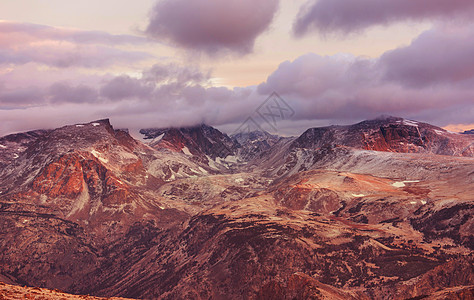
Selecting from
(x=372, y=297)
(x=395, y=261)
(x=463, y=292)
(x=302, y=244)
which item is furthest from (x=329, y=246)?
(x=463, y=292)

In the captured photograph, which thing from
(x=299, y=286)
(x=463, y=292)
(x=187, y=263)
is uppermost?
(x=463, y=292)

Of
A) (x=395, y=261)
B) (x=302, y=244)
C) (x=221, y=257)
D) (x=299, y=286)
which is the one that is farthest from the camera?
(x=221, y=257)

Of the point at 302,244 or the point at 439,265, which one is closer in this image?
the point at 439,265

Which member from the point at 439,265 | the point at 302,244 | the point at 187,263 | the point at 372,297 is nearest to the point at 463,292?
the point at 372,297

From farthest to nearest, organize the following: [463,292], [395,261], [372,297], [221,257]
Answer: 1. [221,257]
2. [395,261]
3. [372,297]
4. [463,292]

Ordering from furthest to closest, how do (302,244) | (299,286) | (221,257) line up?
(221,257) < (302,244) < (299,286)

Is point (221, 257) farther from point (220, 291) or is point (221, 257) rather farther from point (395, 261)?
point (395, 261)

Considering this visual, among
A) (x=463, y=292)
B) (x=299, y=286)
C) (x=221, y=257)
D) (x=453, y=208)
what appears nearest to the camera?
(x=463, y=292)

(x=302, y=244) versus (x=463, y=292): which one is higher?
(x=463, y=292)

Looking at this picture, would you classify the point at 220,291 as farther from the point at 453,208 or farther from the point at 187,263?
the point at 453,208
